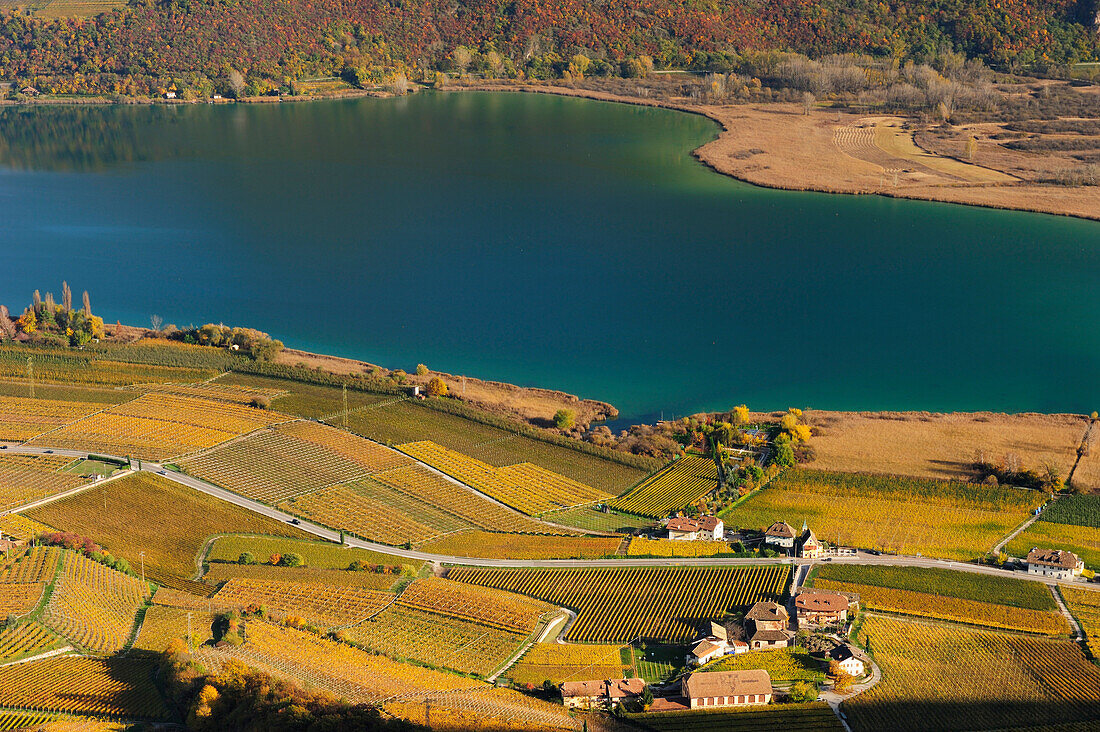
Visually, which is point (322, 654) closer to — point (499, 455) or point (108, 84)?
point (499, 455)

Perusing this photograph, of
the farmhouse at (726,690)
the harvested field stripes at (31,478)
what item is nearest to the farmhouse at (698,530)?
the farmhouse at (726,690)

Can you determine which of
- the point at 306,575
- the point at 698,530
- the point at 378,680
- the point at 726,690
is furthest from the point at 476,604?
the point at 726,690

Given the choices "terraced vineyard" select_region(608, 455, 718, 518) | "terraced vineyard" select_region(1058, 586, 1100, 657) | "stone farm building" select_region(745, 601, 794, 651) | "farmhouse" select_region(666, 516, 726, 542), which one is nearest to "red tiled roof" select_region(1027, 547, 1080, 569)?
"terraced vineyard" select_region(1058, 586, 1100, 657)

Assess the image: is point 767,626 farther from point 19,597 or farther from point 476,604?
point 19,597

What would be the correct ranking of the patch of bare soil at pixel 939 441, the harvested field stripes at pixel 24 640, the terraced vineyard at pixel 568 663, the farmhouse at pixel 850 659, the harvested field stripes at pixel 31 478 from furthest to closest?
the patch of bare soil at pixel 939 441
the harvested field stripes at pixel 31 478
the harvested field stripes at pixel 24 640
the terraced vineyard at pixel 568 663
the farmhouse at pixel 850 659

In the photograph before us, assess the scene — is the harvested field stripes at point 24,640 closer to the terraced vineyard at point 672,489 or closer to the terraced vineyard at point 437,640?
the terraced vineyard at point 437,640

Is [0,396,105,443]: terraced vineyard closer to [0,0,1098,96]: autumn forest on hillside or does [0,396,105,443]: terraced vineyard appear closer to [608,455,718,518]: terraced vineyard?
[608,455,718,518]: terraced vineyard
